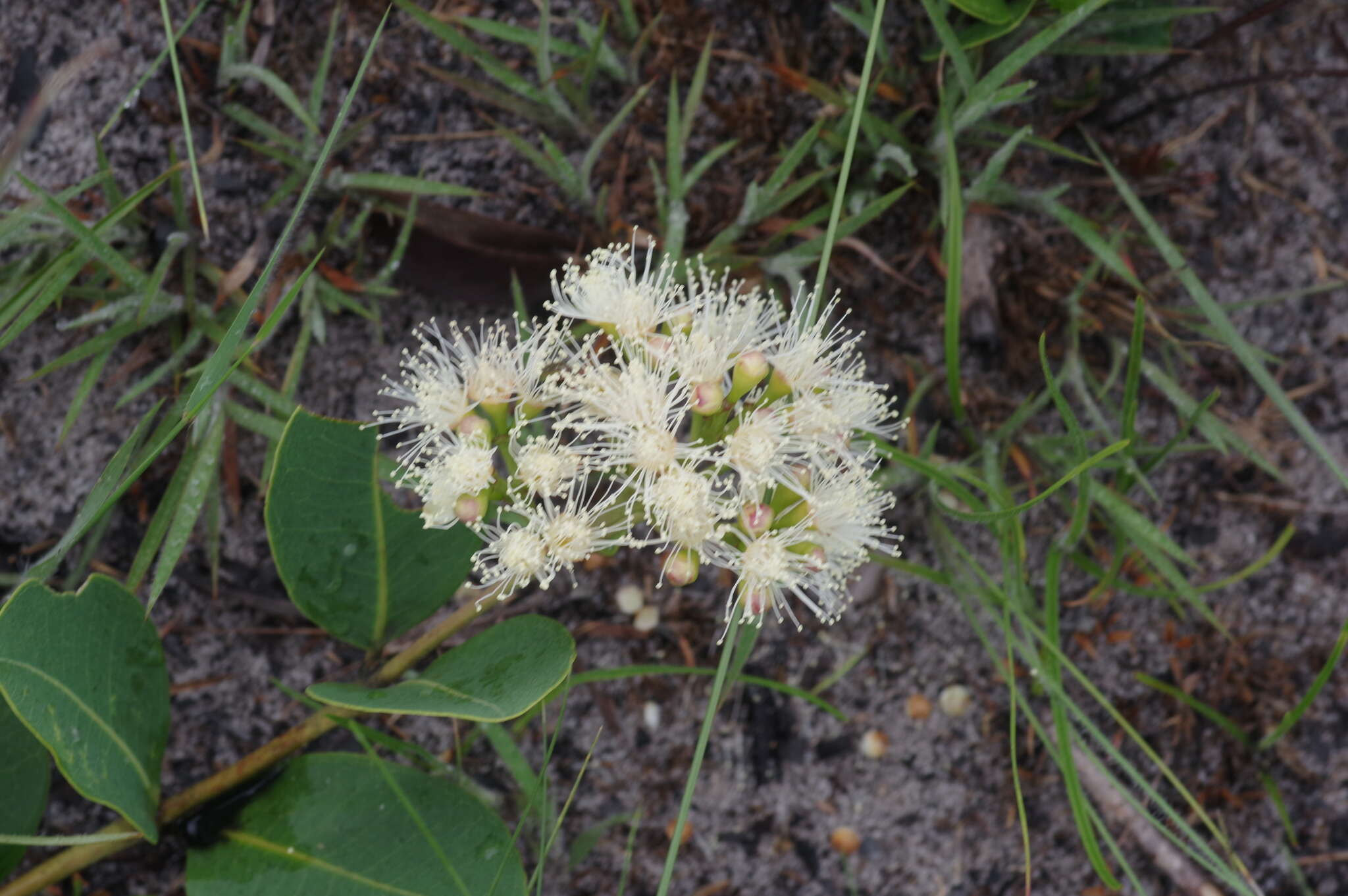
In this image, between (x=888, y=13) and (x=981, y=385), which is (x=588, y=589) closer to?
(x=981, y=385)

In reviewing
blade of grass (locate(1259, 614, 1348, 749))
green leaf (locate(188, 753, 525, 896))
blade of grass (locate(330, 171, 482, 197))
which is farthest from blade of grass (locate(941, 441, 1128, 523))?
blade of grass (locate(330, 171, 482, 197))

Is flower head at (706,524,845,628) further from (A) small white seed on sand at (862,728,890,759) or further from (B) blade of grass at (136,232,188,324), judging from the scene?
(B) blade of grass at (136,232,188,324)

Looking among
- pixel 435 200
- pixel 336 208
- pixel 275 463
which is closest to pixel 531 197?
pixel 435 200

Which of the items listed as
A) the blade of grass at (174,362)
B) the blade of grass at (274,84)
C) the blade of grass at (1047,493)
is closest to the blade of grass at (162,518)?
the blade of grass at (174,362)

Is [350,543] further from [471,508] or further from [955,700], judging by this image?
[955,700]

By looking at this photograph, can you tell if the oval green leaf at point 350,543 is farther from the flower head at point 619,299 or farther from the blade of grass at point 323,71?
the blade of grass at point 323,71

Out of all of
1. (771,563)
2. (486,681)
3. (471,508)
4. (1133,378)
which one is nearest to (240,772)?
(486,681)
